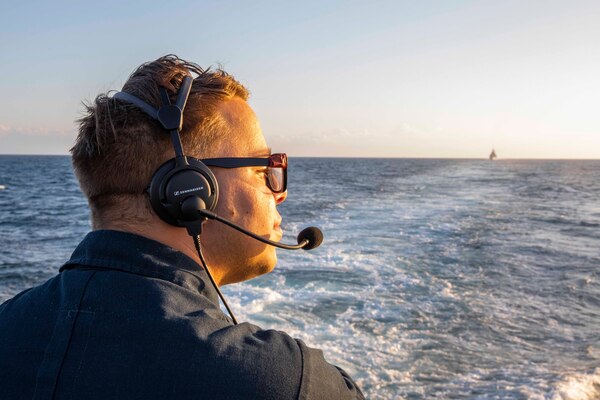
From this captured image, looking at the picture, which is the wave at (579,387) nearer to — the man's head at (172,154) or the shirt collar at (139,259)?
the man's head at (172,154)

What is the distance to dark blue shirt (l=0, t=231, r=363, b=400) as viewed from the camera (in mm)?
973

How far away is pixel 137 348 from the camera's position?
0.99 m

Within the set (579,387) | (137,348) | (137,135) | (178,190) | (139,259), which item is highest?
(137,135)

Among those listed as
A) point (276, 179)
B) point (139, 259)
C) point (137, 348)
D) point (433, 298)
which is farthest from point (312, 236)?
point (433, 298)

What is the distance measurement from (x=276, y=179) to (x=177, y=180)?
41cm

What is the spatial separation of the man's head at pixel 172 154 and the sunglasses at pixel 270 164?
0.8 inches

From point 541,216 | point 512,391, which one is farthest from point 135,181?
point 541,216

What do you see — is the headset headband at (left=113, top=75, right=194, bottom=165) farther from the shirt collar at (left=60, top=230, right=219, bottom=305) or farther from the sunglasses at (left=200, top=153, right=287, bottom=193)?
the shirt collar at (left=60, top=230, right=219, bottom=305)

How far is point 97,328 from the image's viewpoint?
1015 mm

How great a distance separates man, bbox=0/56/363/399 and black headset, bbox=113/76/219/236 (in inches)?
1.2

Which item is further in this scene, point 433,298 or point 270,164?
point 433,298

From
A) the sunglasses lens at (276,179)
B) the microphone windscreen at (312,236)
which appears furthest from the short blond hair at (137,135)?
the microphone windscreen at (312,236)

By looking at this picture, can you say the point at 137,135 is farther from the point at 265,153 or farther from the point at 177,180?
the point at 265,153

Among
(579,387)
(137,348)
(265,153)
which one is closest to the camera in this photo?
(137,348)
